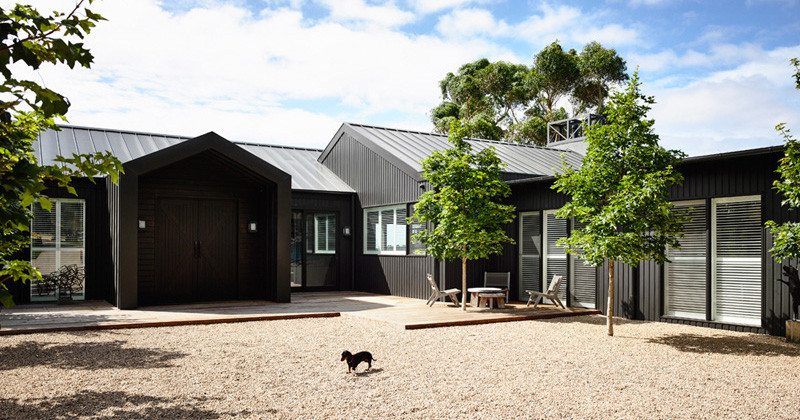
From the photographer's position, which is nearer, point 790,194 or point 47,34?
point 47,34

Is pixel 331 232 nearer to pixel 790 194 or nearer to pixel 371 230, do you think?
pixel 371 230

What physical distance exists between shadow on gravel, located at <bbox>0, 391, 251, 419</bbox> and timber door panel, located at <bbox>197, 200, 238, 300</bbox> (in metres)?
7.47

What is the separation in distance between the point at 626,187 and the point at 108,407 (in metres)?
6.52

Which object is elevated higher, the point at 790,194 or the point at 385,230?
the point at 790,194

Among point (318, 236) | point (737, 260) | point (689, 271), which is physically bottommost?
point (689, 271)

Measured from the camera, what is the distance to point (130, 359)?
22.6 feet

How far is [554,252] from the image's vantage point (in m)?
12.4

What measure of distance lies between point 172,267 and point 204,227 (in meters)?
1.03

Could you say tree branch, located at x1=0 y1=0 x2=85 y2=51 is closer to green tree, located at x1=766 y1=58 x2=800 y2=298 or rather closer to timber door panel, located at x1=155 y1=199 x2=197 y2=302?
green tree, located at x1=766 y1=58 x2=800 y2=298

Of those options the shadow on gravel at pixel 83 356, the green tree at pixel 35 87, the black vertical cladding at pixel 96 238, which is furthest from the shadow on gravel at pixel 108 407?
the black vertical cladding at pixel 96 238

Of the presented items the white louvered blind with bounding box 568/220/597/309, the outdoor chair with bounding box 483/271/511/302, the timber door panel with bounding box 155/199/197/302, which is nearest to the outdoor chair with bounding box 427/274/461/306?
the outdoor chair with bounding box 483/271/511/302

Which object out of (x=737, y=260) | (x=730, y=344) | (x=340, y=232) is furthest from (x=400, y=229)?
(x=730, y=344)

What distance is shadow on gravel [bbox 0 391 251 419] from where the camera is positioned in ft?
15.5

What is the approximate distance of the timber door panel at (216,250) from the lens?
12.7 metres
